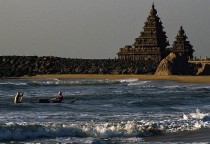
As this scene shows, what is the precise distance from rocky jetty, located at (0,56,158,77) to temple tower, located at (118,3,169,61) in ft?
13.9

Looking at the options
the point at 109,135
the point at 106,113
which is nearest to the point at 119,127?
the point at 109,135

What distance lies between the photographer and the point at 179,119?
26266 millimetres

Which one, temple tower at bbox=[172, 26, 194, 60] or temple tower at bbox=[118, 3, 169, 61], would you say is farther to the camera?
temple tower at bbox=[172, 26, 194, 60]

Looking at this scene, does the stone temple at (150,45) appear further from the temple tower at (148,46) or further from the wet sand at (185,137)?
the wet sand at (185,137)

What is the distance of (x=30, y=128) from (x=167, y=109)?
12.2 meters

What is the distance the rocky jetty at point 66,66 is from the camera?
100438 mm

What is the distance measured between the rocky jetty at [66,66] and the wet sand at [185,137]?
74837 millimetres

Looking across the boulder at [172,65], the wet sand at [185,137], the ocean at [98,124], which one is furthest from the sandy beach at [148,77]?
the wet sand at [185,137]

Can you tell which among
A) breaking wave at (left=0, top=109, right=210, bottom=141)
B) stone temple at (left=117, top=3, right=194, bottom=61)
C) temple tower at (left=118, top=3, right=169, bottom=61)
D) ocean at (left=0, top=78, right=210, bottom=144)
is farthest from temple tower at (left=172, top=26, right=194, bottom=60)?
breaking wave at (left=0, top=109, right=210, bottom=141)

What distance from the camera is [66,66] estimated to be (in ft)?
368

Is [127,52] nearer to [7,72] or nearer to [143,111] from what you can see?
[7,72]

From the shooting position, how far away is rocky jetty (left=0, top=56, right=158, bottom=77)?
10044 centimetres

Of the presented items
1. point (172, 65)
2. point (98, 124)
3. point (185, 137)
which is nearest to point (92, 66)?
point (172, 65)

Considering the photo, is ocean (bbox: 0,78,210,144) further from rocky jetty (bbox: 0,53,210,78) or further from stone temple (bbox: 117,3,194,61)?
stone temple (bbox: 117,3,194,61)
